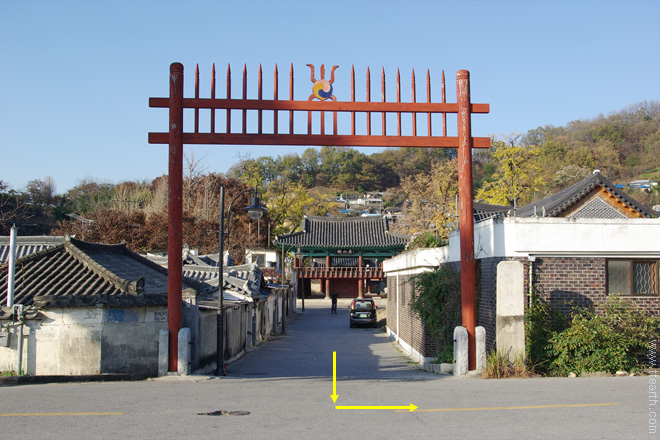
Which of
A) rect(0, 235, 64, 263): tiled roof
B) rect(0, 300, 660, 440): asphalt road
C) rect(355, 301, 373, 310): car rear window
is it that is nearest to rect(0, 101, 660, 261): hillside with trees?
rect(0, 235, 64, 263): tiled roof

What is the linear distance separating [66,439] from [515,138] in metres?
45.1

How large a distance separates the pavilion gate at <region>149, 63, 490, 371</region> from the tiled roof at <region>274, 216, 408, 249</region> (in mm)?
44541

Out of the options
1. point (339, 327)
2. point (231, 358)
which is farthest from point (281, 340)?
point (231, 358)

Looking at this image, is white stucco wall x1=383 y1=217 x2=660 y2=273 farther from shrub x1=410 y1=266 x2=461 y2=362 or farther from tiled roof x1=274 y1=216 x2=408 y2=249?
tiled roof x1=274 y1=216 x2=408 y2=249

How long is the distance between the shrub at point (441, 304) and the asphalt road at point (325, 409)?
276cm

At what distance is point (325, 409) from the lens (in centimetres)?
932

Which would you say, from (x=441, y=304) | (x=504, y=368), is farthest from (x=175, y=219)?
(x=504, y=368)

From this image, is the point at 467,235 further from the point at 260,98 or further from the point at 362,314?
the point at 362,314

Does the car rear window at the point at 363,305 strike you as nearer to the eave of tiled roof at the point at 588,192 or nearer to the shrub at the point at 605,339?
the eave of tiled roof at the point at 588,192

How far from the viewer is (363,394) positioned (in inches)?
432

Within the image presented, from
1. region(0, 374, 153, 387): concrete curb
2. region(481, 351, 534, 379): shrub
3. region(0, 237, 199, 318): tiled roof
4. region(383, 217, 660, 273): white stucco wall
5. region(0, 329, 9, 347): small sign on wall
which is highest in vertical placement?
region(383, 217, 660, 273): white stucco wall

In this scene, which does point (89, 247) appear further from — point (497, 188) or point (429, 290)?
point (497, 188)

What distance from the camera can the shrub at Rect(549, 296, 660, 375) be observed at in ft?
44.0

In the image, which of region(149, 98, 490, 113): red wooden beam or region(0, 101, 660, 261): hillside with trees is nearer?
region(149, 98, 490, 113): red wooden beam
